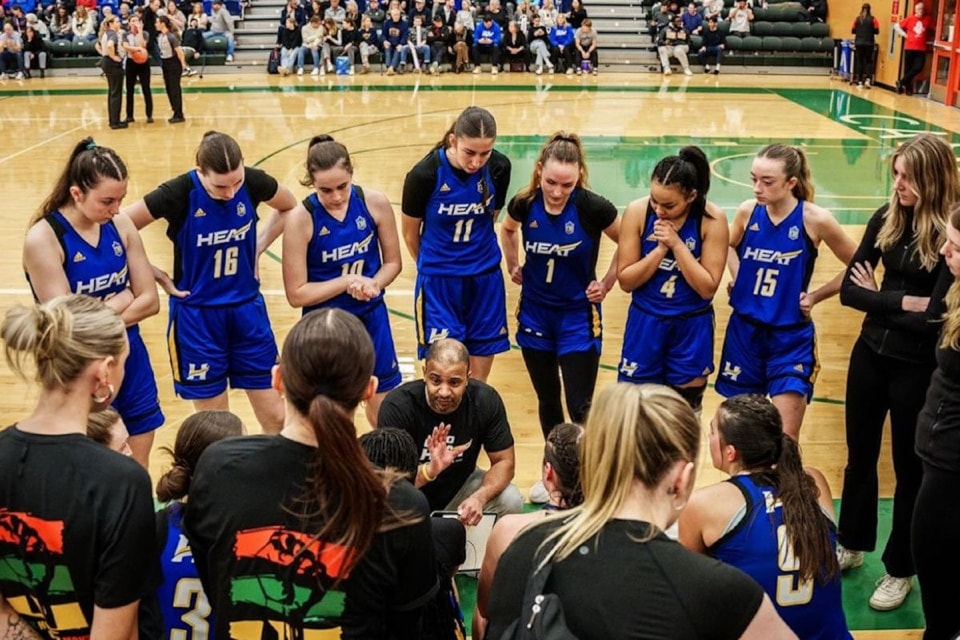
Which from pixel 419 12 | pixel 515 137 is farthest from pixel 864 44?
pixel 419 12

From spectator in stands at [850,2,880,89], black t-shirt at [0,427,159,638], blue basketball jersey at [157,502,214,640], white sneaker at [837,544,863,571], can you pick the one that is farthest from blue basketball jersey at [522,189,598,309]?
spectator in stands at [850,2,880,89]

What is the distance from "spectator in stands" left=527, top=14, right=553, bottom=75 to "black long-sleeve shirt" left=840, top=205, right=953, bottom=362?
20.3m

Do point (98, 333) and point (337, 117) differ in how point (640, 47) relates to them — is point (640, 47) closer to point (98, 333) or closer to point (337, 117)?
point (337, 117)

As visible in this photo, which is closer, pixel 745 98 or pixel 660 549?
pixel 660 549

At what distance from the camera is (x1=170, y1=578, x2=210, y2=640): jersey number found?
301cm

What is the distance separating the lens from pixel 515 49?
78.6 ft

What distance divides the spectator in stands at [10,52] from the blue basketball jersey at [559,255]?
70.4 feet

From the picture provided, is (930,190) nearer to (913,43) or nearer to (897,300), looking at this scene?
(897,300)

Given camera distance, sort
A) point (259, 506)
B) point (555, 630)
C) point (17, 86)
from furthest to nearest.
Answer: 1. point (17, 86)
2. point (259, 506)
3. point (555, 630)

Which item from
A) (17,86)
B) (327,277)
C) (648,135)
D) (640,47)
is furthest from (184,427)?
(640,47)

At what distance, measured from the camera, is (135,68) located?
16.7 meters

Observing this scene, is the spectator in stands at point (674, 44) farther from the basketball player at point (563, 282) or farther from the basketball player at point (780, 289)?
the basketball player at point (780, 289)

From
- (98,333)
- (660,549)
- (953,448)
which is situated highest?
(98,333)

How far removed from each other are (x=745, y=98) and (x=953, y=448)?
1731 centimetres
